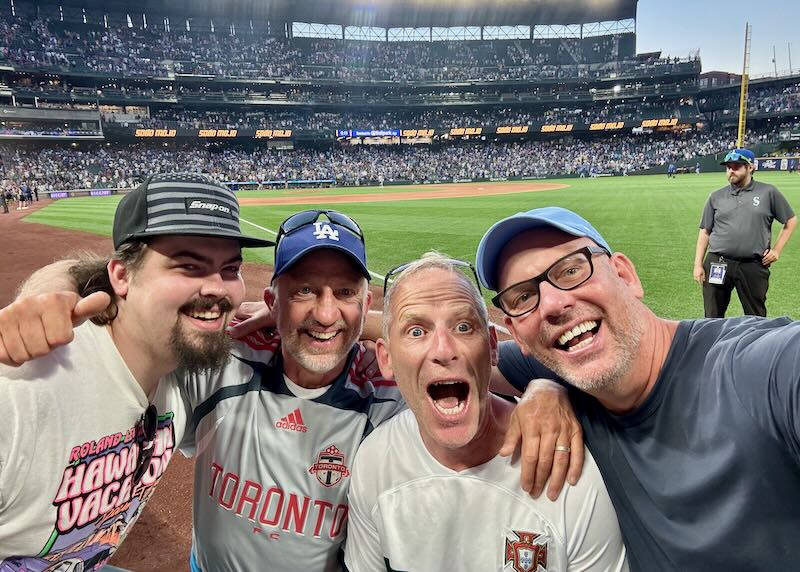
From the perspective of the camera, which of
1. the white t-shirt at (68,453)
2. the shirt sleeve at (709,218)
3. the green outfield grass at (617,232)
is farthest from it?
the green outfield grass at (617,232)

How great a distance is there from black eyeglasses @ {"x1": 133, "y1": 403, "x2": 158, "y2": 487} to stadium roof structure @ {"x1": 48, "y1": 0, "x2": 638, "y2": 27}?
70.8 meters

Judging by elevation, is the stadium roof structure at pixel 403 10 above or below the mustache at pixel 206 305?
above

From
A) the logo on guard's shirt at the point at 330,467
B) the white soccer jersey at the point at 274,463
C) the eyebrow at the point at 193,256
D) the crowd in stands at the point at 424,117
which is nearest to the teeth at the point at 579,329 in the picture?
the white soccer jersey at the point at 274,463

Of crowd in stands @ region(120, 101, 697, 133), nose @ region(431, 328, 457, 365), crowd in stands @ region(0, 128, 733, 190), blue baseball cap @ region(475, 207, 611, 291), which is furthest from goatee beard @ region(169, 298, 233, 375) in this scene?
crowd in stands @ region(120, 101, 697, 133)

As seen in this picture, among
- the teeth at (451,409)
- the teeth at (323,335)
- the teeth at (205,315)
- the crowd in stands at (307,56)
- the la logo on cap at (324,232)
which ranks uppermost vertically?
the crowd in stands at (307,56)

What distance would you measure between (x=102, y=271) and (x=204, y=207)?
0.71m

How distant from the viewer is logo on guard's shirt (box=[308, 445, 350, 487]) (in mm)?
2270

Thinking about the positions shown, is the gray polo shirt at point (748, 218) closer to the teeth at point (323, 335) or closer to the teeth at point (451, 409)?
the teeth at point (451, 409)

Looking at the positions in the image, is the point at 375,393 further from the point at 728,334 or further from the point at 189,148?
the point at 189,148

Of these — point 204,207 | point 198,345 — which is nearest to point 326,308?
point 198,345

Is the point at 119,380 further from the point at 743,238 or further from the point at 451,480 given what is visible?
the point at 743,238

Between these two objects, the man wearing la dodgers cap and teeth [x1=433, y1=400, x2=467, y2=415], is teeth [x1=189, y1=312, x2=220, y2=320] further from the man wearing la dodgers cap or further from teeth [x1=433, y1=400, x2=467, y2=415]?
the man wearing la dodgers cap

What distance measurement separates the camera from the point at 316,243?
2385 mm

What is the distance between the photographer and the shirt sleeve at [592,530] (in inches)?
69.6
